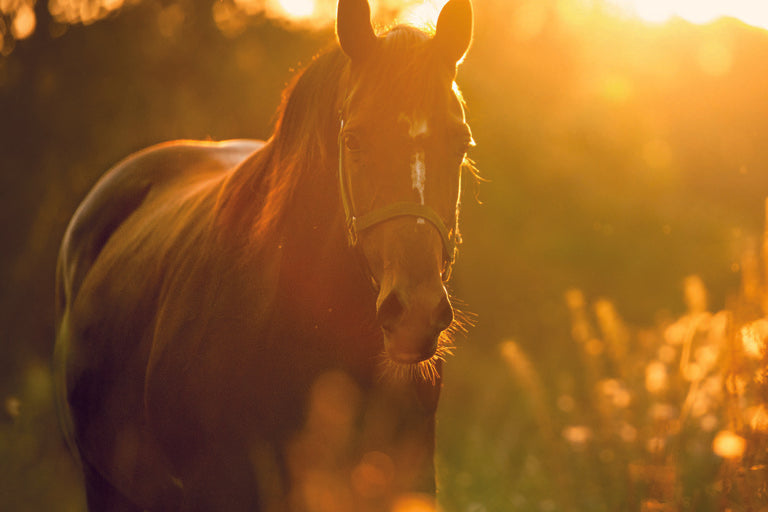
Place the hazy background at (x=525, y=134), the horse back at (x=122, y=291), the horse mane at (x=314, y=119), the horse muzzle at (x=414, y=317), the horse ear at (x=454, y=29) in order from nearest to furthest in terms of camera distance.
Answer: the horse muzzle at (x=414, y=317), the horse mane at (x=314, y=119), the horse ear at (x=454, y=29), the horse back at (x=122, y=291), the hazy background at (x=525, y=134)

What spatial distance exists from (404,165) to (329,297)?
0.54 meters

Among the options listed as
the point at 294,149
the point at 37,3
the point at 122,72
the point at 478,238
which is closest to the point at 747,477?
the point at 294,149

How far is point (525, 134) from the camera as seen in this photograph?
8219 millimetres

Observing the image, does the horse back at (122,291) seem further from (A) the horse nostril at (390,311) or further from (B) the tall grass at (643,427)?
(B) the tall grass at (643,427)

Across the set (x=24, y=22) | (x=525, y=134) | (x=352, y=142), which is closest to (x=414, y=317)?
(x=352, y=142)

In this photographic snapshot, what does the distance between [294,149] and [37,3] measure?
706cm

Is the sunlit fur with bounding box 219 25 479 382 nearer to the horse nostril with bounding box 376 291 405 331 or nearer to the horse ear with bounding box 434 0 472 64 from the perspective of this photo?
the horse ear with bounding box 434 0 472 64

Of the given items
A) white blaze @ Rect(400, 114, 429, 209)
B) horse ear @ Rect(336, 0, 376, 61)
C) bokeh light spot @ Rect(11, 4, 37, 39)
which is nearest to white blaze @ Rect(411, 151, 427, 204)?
white blaze @ Rect(400, 114, 429, 209)

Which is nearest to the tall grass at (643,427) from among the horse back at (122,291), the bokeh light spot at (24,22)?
the horse back at (122,291)

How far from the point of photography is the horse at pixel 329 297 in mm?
2094

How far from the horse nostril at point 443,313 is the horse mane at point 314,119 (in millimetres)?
576

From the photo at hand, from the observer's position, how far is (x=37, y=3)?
8320 millimetres

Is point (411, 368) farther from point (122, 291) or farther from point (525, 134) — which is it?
Answer: point (525, 134)

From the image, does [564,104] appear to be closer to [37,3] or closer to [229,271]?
[37,3]
